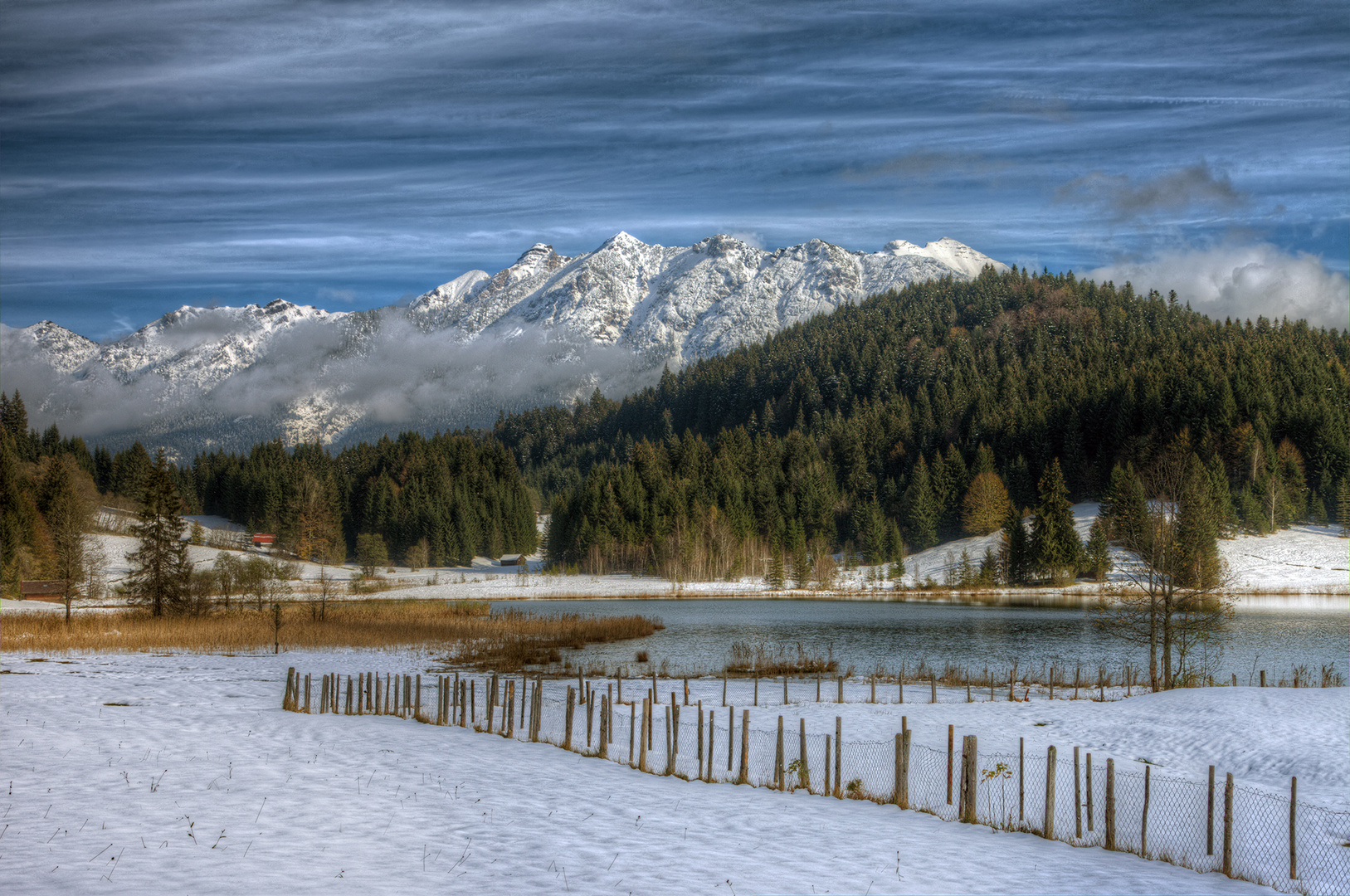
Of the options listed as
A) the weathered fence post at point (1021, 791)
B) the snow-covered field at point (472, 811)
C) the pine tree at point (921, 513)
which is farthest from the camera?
the pine tree at point (921, 513)

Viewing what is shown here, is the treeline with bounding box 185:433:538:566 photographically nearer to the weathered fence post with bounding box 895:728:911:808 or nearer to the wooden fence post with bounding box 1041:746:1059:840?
the weathered fence post with bounding box 895:728:911:808

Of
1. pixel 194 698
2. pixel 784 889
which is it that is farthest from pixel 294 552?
pixel 784 889

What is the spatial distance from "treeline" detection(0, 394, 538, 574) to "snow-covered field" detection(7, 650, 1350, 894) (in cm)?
12378

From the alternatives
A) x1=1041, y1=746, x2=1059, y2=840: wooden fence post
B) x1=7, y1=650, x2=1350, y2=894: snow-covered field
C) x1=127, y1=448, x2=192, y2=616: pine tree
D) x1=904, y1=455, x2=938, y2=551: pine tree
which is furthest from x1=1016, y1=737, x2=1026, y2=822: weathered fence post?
x1=904, y1=455, x2=938, y2=551: pine tree

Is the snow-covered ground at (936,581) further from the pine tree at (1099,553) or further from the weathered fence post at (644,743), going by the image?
the weathered fence post at (644,743)

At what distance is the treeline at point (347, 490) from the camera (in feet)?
493

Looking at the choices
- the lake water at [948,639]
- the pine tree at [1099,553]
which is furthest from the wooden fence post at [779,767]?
the pine tree at [1099,553]

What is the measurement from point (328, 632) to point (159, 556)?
1492 cm

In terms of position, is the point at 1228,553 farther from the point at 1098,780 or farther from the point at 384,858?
the point at 384,858

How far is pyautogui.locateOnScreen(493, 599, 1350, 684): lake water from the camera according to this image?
49.6m

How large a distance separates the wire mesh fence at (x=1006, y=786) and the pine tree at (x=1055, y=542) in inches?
3650

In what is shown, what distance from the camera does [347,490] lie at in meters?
175

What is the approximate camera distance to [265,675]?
38.7 metres

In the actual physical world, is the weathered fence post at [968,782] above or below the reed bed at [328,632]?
above
